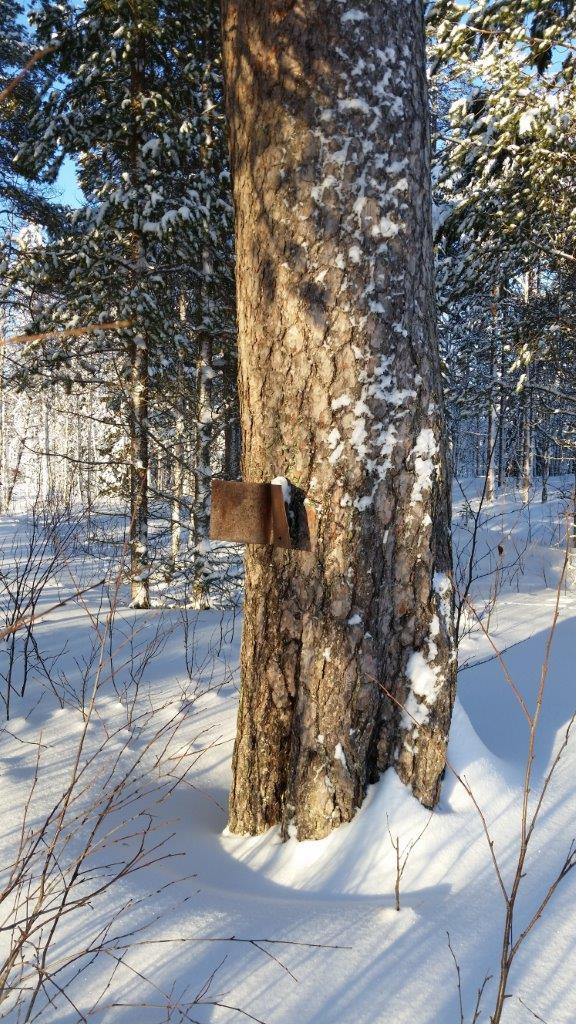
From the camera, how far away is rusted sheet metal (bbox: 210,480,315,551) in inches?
69.5

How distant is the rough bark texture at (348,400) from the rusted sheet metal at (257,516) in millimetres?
53

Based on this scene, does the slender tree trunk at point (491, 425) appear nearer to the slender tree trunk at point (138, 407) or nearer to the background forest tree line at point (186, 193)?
the background forest tree line at point (186, 193)

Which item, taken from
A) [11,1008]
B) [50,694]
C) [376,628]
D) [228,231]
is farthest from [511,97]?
[11,1008]

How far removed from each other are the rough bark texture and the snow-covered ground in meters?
0.15

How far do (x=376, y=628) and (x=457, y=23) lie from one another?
5218mm

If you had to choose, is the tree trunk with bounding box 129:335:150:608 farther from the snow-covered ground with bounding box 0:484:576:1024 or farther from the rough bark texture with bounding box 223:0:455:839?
the rough bark texture with bounding box 223:0:455:839

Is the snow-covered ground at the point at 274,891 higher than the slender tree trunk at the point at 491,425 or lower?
lower

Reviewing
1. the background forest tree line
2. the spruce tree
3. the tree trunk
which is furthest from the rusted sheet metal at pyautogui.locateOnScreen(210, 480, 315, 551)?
the tree trunk

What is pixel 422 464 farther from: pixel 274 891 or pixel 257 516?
pixel 274 891

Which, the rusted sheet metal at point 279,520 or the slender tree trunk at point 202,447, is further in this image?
the slender tree trunk at point 202,447

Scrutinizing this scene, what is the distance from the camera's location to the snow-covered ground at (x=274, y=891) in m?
1.17

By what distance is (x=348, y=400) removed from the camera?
1.75 metres

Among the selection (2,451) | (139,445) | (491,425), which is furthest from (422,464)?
(2,451)

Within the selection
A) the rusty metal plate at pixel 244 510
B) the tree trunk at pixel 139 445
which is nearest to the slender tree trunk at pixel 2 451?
the rusty metal plate at pixel 244 510
